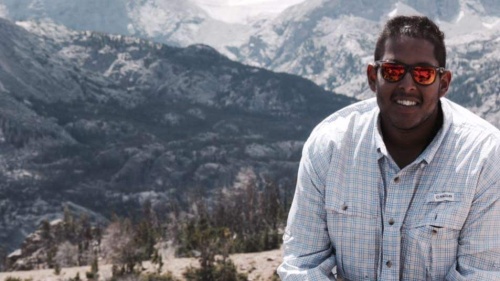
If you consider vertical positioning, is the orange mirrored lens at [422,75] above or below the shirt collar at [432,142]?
above

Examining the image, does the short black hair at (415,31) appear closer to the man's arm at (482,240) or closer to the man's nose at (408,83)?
the man's nose at (408,83)

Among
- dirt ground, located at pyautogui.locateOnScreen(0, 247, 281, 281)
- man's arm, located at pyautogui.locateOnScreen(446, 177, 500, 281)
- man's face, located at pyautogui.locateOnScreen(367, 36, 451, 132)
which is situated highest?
man's face, located at pyautogui.locateOnScreen(367, 36, 451, 132)

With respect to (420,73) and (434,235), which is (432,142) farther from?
(434,235)

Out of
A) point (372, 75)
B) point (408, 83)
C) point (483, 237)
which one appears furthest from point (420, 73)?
point (483, 237)

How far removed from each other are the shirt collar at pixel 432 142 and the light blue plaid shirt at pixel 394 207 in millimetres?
11

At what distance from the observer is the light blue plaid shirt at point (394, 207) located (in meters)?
6.31

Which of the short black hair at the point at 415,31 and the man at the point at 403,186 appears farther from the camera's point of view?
the short black hair at the point at 415,31

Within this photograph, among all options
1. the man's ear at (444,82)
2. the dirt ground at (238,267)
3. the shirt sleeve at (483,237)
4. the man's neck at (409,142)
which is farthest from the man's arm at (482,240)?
the dirt ground at (238,267)

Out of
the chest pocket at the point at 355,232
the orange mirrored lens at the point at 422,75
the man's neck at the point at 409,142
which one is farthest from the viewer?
the man's neck at the point at 409,142

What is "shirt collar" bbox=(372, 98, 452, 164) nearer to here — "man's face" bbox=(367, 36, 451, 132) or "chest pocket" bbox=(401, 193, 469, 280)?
"man's face" bbox=(367, 36, 451, 132)

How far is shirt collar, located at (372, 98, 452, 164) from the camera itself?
6.56m

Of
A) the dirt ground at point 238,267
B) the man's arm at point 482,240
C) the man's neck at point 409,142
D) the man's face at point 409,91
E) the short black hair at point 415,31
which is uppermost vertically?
the short black hair at point 415,31

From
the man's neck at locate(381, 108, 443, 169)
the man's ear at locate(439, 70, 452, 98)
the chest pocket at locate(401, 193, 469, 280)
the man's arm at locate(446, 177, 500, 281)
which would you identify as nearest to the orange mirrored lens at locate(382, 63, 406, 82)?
the man's ear at locate(439, 70, 452, 98)

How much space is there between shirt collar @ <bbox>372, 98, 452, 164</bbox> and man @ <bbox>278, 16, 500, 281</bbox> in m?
0.01
